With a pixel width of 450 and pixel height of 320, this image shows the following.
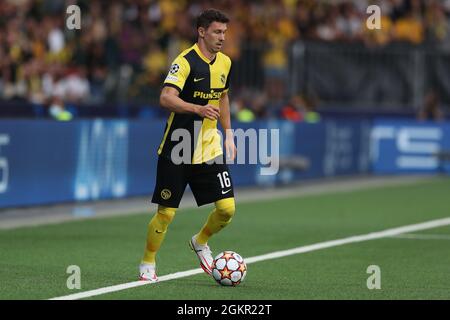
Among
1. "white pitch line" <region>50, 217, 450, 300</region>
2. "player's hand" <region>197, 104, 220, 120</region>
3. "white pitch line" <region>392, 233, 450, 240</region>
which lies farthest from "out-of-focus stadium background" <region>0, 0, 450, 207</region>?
"player's hand" <region>197, 104, 220, 120</region>

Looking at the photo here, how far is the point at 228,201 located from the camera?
11234mm

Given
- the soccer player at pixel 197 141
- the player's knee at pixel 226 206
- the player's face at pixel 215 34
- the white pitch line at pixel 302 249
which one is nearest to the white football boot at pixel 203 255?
the white pitch line at pixel 302 249

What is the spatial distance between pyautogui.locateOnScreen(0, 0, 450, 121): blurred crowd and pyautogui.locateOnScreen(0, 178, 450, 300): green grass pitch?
519 centimetres

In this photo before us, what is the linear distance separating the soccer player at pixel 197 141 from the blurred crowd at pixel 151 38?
1152 centimetres

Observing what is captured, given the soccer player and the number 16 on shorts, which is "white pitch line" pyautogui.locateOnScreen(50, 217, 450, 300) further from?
the number 16 on shorts

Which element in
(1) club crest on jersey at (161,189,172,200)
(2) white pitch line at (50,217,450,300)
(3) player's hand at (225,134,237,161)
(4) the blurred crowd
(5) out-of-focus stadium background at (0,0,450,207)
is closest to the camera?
(2) white pitch line at (50,217,450,300)

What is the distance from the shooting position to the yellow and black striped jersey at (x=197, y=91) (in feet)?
35.9

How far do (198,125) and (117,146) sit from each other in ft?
31.8

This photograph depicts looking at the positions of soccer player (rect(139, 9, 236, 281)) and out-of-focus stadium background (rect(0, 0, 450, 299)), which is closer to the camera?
soccer player (rect(139, 9, 236, 281))

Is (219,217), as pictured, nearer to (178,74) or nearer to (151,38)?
(178,74)

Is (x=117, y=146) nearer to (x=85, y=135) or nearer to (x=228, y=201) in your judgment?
(x=85, y=135)

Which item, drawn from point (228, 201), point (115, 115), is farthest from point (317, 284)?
point (115, 115)

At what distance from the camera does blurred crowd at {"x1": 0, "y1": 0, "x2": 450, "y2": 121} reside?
2366 cm

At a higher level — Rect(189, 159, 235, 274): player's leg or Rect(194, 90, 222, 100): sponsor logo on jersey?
Rect(194, 90, 222, 100): sponsor logo on jersey
